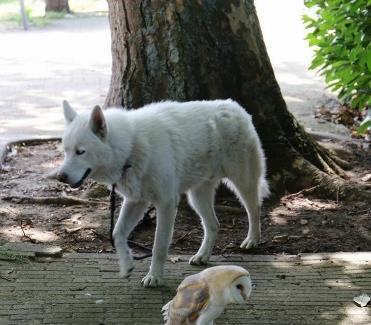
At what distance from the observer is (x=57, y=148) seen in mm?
9477

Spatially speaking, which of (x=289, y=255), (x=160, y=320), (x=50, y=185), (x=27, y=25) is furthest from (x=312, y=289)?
(x=27, y=25)

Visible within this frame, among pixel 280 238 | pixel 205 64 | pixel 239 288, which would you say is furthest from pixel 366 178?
pixel 239 288

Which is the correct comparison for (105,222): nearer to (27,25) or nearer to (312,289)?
(312,289)

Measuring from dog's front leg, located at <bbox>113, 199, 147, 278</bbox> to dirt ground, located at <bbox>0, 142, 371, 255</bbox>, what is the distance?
753 millimetres

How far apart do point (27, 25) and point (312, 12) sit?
16063 mm

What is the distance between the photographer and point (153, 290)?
5273 mm

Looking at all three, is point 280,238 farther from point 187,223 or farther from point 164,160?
point 164,160

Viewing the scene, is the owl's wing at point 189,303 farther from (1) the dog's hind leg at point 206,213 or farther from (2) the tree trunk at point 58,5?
(2) the tree trunk at point 58,5

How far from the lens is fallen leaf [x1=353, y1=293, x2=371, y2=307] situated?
503cm

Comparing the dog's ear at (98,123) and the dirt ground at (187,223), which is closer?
the dog's ear at (98,123)

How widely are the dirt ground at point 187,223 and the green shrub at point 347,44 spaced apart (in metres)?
1.32

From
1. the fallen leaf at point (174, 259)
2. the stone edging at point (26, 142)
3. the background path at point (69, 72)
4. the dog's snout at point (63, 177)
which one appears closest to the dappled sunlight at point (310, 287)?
the fallen leaf at point (174, 259)

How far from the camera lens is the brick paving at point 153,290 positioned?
15.9 feet

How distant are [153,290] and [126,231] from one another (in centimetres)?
53
